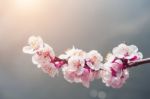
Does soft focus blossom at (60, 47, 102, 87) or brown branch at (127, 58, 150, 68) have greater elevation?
soft focus blossom at (60, 47, 102, 87)

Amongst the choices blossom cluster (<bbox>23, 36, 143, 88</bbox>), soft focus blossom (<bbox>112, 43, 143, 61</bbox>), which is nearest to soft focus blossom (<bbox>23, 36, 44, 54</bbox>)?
blossom cluster (<bbox>23, 36, 143, 88</bbox>)

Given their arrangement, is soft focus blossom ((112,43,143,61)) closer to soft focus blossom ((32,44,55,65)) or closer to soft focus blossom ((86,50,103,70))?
soft focus blossom ((86,50,103,70))


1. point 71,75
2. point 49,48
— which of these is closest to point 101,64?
point 71,75

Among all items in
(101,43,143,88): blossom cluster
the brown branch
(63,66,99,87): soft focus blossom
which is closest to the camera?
the brown branch

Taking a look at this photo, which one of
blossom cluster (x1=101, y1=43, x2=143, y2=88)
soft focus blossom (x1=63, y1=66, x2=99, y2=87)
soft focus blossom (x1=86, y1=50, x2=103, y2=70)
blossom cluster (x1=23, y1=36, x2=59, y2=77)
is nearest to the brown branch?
blossom cluster (x1=101, y1=43, x2=143, y2=88)

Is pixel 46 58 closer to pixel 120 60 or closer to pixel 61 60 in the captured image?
pixel 61 60

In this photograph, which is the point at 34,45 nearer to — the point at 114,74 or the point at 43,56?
the point at 43,56

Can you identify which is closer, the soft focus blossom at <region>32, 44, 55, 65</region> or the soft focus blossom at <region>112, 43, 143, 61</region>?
the soft focus blossom at <region>112, 43, 143, 61</region>

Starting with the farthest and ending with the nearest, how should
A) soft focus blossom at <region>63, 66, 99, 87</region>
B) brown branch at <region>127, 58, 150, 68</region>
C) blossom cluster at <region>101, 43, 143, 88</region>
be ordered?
soft focus blossom at <region>63, 66, 99, 87</region> < blossom cluster at <region>101, 43, 143, 88</region> < brown branch at <region>127, 58, 150, 68</region>

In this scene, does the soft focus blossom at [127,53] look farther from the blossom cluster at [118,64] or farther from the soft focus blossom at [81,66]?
the soft focus blossom at [81,66]

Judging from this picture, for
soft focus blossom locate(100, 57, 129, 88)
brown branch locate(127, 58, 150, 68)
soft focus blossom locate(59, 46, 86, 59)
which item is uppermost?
soft focus blossom locate(59, 46, 86, 59)
